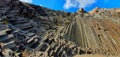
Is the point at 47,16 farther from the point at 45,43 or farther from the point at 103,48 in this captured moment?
the point at 45,43

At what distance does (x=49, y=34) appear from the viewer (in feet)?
65.3

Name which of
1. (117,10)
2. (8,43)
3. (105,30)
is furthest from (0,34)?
(117,10)

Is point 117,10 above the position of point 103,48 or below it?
above

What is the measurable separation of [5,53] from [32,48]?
10.3 ft

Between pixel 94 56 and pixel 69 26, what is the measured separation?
7528 mm

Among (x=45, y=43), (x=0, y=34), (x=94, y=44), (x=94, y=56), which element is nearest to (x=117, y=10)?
(x=94, y=44)

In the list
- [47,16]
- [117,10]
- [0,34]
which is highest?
[117,10]

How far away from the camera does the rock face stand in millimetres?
13805

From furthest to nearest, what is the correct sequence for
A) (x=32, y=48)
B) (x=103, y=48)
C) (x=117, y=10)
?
(x=117, y=10), (x=103, y=48), (x=32, y=48)

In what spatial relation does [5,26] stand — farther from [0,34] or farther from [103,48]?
[103,48]

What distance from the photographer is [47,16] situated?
2773 cm

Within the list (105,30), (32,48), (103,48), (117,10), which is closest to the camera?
(32,48)

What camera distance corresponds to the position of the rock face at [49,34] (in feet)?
45.3

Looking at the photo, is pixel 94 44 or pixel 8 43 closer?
pixel 8 43
